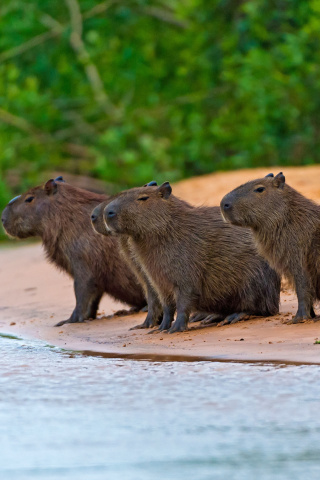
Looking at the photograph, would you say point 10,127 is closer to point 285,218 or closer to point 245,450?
point 285,218

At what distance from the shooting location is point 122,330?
7129 millimetres

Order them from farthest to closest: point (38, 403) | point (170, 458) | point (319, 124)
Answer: point (319, 124) → point (38, 403) → point (170, 458)

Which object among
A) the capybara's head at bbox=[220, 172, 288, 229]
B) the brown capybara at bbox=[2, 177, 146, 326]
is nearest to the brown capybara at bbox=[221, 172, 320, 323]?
the capybara's head at bbox=[220, 172, 288, 229]

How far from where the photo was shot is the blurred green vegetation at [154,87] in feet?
53.5

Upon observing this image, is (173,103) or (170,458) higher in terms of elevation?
(173,103)

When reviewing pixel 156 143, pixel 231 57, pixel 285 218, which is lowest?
pixel 285 218

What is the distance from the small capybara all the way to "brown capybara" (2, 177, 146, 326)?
2.53ft

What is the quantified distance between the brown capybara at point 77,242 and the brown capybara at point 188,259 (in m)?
1.20

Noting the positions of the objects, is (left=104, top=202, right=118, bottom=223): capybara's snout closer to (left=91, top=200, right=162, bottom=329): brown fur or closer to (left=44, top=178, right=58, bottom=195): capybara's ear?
(left=91, top=200, right=162, bottom=329): brown fur

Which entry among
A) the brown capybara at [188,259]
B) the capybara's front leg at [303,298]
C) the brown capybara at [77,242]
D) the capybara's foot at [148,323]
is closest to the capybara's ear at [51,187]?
the brown capybara at [77,242]

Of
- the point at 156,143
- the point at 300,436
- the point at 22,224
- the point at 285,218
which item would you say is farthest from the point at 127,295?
the point at 156,143

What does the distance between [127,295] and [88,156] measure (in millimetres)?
10543

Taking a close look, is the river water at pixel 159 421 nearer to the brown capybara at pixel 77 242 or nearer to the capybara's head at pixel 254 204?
the capybara's head at pixel 254 204

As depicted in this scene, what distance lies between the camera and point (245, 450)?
3.53m
